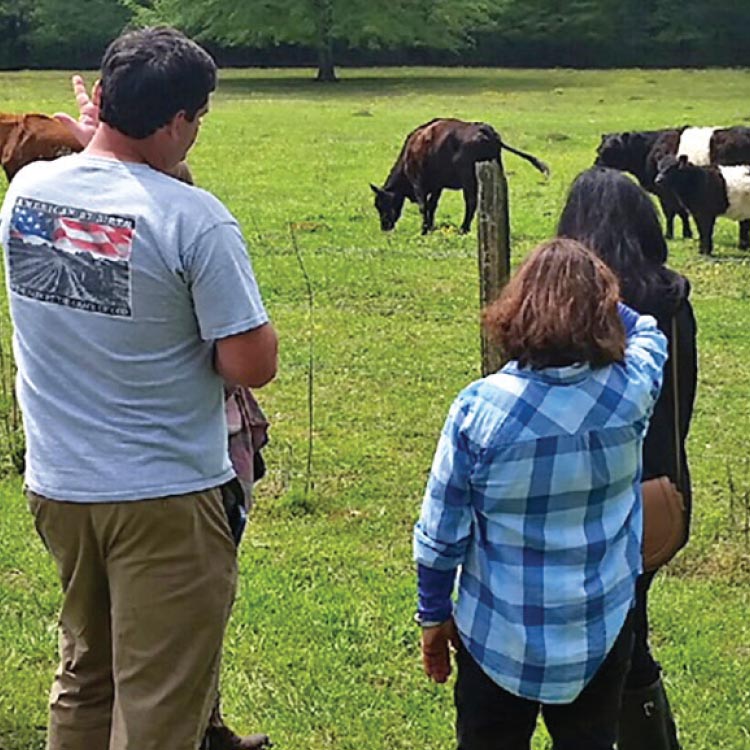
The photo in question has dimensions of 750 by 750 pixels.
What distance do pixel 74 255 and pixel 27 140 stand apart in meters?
11.8

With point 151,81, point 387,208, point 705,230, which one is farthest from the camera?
point 387,208

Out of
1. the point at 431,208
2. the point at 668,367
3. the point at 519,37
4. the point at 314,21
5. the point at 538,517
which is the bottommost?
the point at 519,37

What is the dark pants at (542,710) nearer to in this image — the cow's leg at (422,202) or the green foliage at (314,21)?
the cow's leg at (422,202)

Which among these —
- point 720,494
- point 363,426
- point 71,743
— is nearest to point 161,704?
point 71,743

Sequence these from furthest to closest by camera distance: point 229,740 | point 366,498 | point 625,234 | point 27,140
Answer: point 27,140 → point 366,498 → point 229,740 → point 625,234

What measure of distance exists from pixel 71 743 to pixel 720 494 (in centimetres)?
405

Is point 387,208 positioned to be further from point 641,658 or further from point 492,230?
point 641,658

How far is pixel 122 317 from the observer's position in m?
2.92

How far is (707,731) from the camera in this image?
13.8 feet

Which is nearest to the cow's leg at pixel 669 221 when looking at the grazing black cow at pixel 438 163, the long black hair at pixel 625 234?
the grazing black cow at pixel 438 163

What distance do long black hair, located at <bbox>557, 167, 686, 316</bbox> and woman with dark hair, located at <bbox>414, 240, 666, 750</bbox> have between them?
0.40m

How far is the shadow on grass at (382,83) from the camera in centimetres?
3534

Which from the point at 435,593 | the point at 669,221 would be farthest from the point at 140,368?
the point at 669,221

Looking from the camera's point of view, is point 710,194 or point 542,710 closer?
point 542,710
